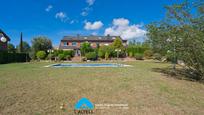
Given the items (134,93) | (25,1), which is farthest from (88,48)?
(134,93)

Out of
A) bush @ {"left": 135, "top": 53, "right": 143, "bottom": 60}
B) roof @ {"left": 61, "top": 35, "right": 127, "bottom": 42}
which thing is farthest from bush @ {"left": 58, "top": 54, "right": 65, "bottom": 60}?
bush @ {"left": 135, "top": 53, "right": 143, "bottom": 60}

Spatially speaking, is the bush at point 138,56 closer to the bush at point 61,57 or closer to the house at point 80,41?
the house at point 80,41

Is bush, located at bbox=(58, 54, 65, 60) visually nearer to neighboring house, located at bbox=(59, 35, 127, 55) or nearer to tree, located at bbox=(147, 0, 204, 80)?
neighboring house, located at bbox=(59, 35, 127, 55)

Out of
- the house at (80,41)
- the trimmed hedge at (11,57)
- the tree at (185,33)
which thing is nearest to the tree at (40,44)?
the house at (80,41)

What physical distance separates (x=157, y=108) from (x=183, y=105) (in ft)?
3.11

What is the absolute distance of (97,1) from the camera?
19.6 metres

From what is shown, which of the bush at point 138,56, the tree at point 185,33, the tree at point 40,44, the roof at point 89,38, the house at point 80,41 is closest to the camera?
the tree at point 185,33

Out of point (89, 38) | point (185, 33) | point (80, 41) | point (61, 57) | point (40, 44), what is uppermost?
point (89, 38)

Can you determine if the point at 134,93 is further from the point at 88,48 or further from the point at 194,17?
the point at 88,48

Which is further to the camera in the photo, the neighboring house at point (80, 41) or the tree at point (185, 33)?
the neighboring house at point (80, 41)

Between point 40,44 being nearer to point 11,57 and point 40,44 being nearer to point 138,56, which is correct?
point 11,57

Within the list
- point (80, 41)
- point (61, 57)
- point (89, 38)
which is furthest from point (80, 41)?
point (61, 57)

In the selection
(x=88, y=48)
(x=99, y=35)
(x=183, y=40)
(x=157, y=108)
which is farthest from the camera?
(x=99, y=35)

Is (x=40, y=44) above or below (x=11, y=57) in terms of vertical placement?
above
